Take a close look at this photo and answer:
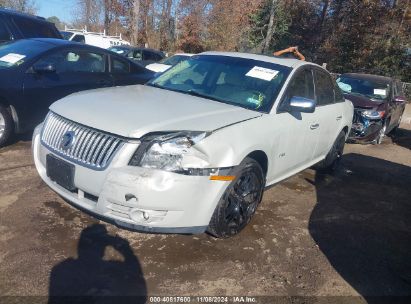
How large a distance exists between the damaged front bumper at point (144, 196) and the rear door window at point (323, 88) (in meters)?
2.52

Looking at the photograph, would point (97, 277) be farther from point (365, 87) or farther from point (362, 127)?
point (365, 87)

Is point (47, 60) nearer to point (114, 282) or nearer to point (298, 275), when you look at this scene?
point (114, 282)

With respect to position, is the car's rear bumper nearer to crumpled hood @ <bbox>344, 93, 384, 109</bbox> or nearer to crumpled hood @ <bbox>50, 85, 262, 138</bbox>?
crumpled hood @ <bbox>344, 93, 384, 109</bbox>

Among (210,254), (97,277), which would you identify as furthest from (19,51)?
(210,254)

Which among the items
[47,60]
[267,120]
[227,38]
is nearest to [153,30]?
[227,38]

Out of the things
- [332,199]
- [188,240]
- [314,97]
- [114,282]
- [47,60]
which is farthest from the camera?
[47,60]

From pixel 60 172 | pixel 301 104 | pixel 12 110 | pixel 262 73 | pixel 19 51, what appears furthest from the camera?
pixel 19 51

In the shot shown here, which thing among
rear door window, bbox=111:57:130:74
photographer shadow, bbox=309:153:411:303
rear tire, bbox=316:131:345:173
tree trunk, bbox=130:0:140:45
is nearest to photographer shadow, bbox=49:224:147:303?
photographer shadow, bbox=309:153:411:303

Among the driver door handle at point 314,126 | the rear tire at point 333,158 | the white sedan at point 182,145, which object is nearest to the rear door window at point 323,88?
the driver door handle at point 314,126

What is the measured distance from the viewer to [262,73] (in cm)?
423

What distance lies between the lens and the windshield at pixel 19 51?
5462 millimetres

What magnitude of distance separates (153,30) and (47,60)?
1324 inches

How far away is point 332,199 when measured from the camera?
5172 mm

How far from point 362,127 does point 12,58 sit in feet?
22.6
